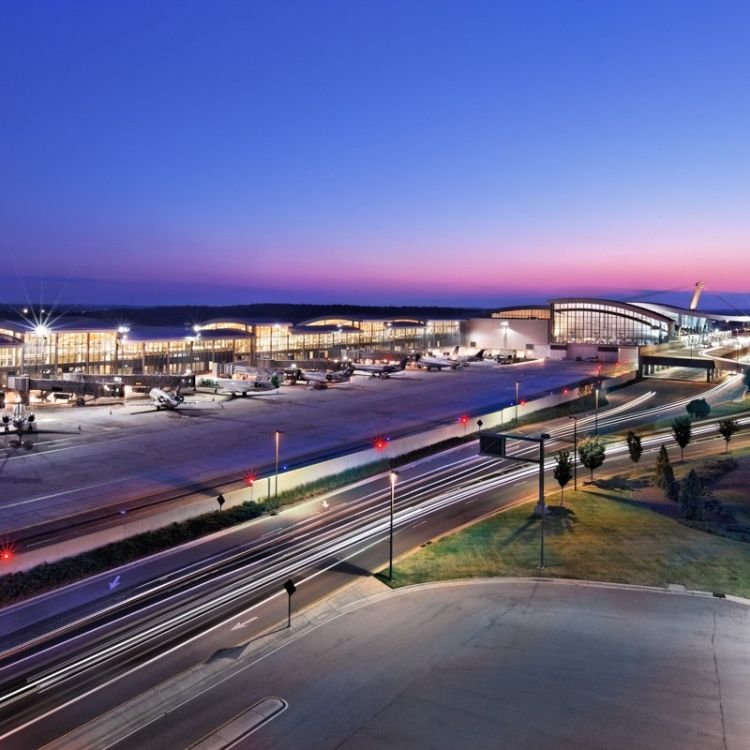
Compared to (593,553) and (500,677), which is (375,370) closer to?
(593,553)

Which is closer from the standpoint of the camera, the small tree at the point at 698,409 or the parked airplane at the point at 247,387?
Answer: the small tree at the point at 698,409

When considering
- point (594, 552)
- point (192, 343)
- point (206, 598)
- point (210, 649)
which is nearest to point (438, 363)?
point (192, 343)

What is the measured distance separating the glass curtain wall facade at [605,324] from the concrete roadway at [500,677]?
118 meters

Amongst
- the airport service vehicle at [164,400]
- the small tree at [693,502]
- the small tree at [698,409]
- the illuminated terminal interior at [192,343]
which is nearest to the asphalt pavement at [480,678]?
the small tree at [693,502]

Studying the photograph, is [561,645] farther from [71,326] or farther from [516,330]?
[516,330]

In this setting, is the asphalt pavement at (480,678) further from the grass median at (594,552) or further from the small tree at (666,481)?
the small tree at (666,481)

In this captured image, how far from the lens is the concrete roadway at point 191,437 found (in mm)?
38719

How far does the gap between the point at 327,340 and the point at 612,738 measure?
109421mm

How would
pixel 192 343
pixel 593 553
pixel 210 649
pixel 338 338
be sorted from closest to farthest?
1. pixel 210 649
2. pixel 593 553
3. pixel 192 343
4. pixel 338 338

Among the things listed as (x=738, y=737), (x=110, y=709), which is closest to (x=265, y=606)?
(x=110, y=709)

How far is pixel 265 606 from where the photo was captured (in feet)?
82.5

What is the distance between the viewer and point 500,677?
2027 centimetres

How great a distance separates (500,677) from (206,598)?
12.0 m

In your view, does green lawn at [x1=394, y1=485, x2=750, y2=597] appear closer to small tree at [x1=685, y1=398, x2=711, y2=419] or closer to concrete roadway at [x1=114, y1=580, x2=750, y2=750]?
concrete roadway at [x1=114, y1=580, x2=750, y2=750]
